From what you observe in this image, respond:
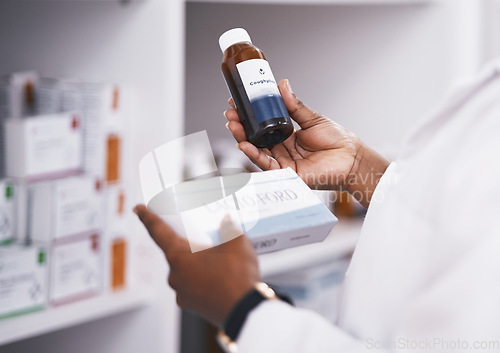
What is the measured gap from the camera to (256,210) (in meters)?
0.42

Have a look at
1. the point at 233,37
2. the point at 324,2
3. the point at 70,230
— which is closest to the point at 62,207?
the point at 70,230

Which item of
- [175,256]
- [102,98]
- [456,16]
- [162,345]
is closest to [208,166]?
[175,256]

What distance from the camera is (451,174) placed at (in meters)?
0.37

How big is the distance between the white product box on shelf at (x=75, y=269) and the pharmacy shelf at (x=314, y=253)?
301 mm

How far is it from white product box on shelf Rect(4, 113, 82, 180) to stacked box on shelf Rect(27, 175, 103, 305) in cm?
2

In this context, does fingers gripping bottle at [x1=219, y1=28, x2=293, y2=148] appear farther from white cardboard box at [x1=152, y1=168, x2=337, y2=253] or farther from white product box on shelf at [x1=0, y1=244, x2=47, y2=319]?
white product box on shelf at [x1=0, y1=244, x2=47, y2=319]

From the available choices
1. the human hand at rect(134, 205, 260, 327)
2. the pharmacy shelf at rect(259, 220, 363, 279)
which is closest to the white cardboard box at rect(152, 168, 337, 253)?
the human hand at rect(134, 205, 260, 327)

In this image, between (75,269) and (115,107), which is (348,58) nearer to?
(115,107)

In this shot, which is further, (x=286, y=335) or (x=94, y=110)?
(x=94, y=110)

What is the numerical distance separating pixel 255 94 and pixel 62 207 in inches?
18.3

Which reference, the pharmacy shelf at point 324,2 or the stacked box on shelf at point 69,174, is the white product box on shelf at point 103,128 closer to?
the stacked box on shelf at point 69,174

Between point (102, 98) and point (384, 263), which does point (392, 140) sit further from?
point (384, 263)

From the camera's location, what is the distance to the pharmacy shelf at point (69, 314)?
2.49 ft

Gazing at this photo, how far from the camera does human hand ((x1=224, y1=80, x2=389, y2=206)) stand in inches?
18.7
